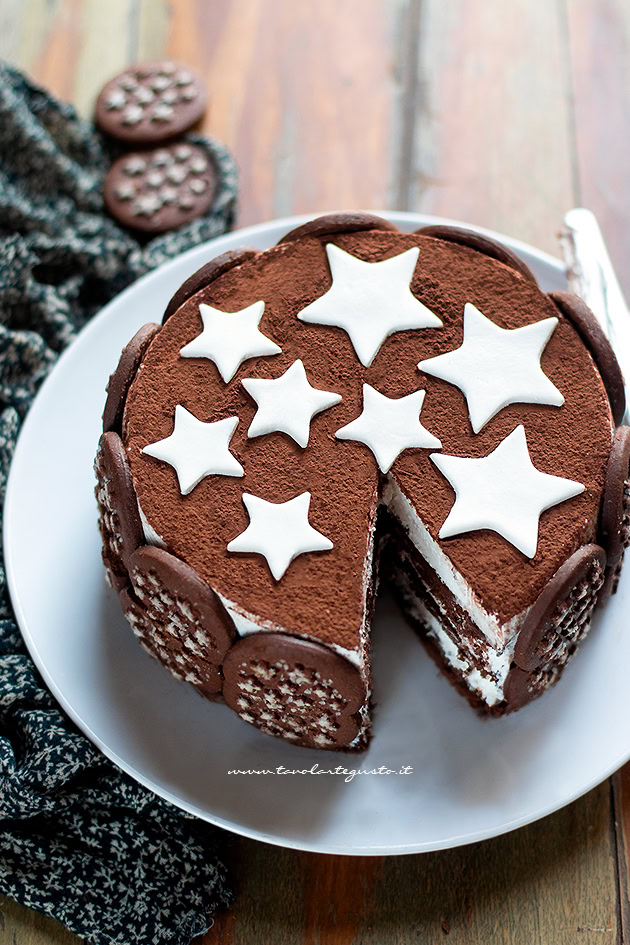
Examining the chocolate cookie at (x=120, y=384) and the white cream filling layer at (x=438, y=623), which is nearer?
the white cream filling layer at (x=438, y=623)

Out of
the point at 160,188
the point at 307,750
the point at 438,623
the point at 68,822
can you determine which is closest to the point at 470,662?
the point at 438,623

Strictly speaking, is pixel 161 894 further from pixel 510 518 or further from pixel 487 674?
pixel 510 518

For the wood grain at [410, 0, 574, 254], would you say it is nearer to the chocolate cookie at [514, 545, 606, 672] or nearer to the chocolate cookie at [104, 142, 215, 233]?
the chocolate cookie at [104, 142, 215, 233]

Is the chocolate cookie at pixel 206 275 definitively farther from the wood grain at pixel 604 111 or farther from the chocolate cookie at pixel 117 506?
the wood grain at pixel 604 111

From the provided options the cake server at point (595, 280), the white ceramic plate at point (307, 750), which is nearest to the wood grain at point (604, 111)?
the cake server at point (595, 280)

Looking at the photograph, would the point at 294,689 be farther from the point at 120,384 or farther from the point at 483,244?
the point at 483,244

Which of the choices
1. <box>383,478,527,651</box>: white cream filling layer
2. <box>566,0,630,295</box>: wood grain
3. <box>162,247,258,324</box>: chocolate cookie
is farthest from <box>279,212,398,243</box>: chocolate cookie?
<box>566,0,630,295</box>: wood grain

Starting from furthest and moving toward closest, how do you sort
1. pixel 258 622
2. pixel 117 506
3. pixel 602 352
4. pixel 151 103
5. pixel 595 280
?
1. pixel 151 103
2. pixel 595 280
3. pixel 602 352
4. pixel 117 506
5. pixel 258 622

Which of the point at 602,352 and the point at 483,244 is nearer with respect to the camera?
the point at 602,352
